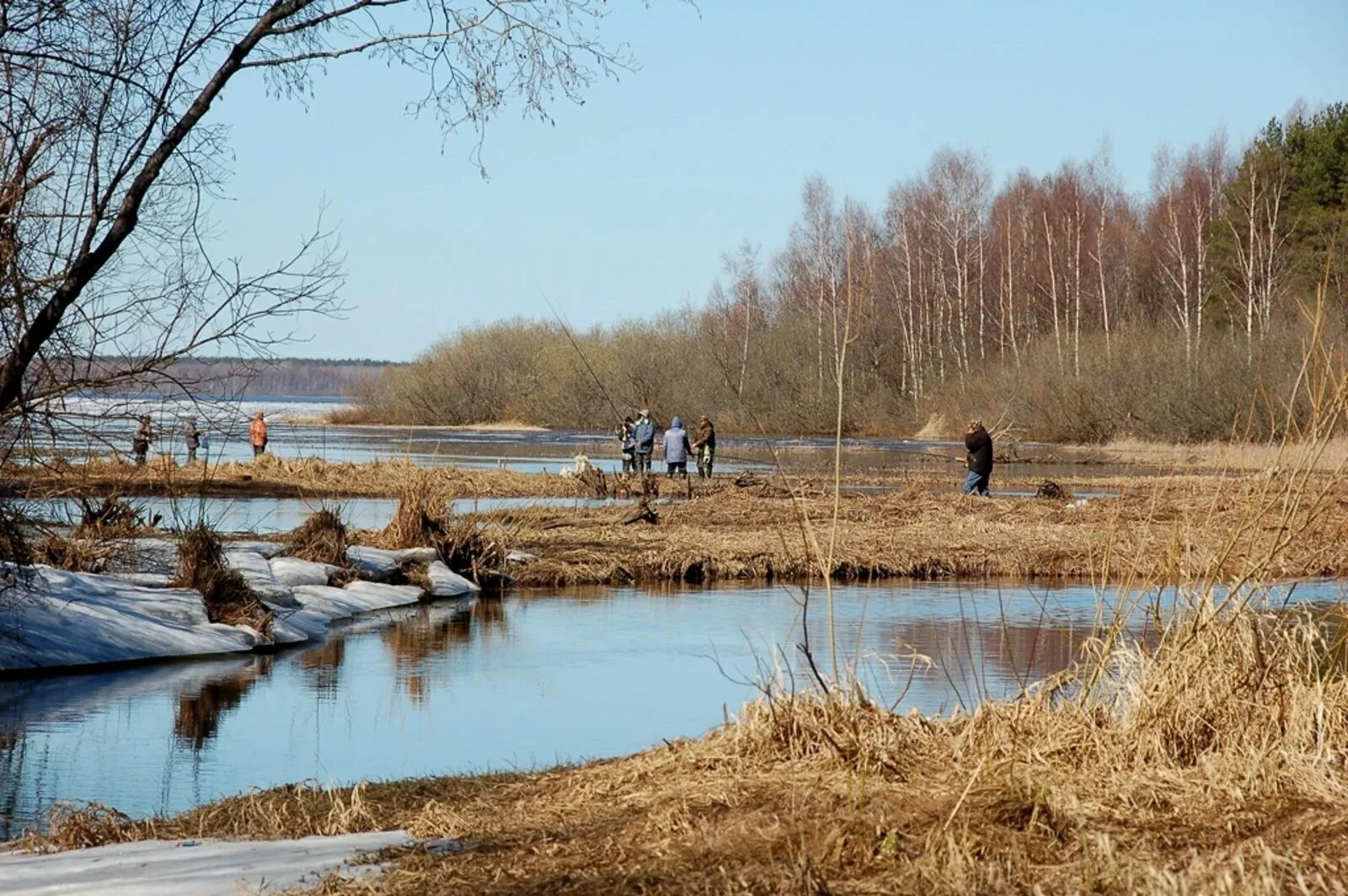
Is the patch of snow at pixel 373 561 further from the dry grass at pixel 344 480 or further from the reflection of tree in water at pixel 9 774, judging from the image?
the dry grass at pixel 344 480

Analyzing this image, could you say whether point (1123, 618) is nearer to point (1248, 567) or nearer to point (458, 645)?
point (1248, 567)

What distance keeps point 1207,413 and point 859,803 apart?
5531cm

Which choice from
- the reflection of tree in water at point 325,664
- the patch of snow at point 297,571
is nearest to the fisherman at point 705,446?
the patch of snow at point 297,571

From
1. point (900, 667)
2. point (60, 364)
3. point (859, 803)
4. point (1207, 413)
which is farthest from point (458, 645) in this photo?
point (1207, 413)

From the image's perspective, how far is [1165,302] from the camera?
72062mm

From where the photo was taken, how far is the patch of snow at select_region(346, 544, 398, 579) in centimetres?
1894

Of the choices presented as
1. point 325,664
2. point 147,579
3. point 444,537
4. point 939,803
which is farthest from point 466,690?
point 444,537

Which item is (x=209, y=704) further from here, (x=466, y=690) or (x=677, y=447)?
(x=677, y=447)

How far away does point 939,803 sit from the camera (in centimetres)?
575

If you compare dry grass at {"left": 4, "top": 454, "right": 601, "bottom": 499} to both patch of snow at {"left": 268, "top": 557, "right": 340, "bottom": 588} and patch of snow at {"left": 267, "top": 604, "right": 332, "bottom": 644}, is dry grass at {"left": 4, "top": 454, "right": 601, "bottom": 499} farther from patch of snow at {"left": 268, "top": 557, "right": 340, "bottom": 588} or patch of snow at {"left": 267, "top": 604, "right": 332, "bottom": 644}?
patch of snow at {"left": 267, "top": 604, "right": 332, "bottom": 644}

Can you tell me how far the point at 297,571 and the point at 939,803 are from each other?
12876 mm

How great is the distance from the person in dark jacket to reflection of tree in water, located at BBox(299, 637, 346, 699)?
17293mm

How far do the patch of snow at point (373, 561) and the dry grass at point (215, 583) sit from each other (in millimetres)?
3237

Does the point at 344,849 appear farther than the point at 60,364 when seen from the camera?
No
